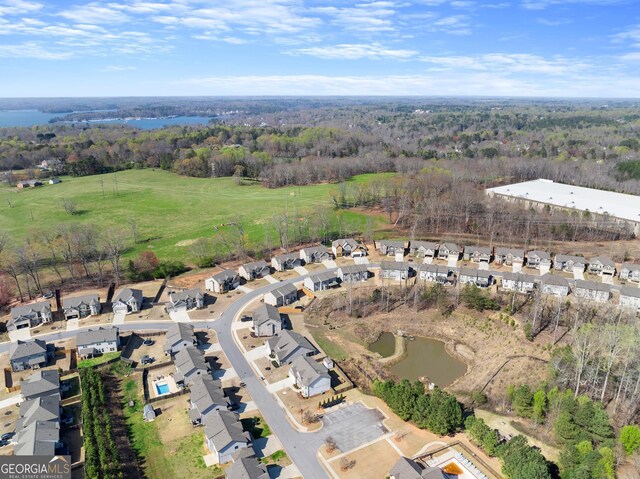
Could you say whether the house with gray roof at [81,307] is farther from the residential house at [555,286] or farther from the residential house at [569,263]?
the residential house at [569,263]

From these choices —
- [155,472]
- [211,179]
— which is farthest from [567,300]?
[211,179]

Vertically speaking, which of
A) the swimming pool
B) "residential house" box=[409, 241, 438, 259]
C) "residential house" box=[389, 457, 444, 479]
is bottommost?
the swimming pool

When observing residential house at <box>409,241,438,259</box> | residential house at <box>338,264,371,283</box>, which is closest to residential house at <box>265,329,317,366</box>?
residential house at <box>338,264,371,283</box>

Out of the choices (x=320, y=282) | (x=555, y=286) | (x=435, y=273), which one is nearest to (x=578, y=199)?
(x=555, y=286)

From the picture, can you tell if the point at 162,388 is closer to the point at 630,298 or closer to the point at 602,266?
the point at 630,298

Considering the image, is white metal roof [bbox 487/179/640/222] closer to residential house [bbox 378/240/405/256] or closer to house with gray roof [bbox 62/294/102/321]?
residential house [bbox 378/240/405/256]

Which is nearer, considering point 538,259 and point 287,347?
point 287,347

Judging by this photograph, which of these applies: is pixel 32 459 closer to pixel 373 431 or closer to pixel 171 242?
pixel 373 431
